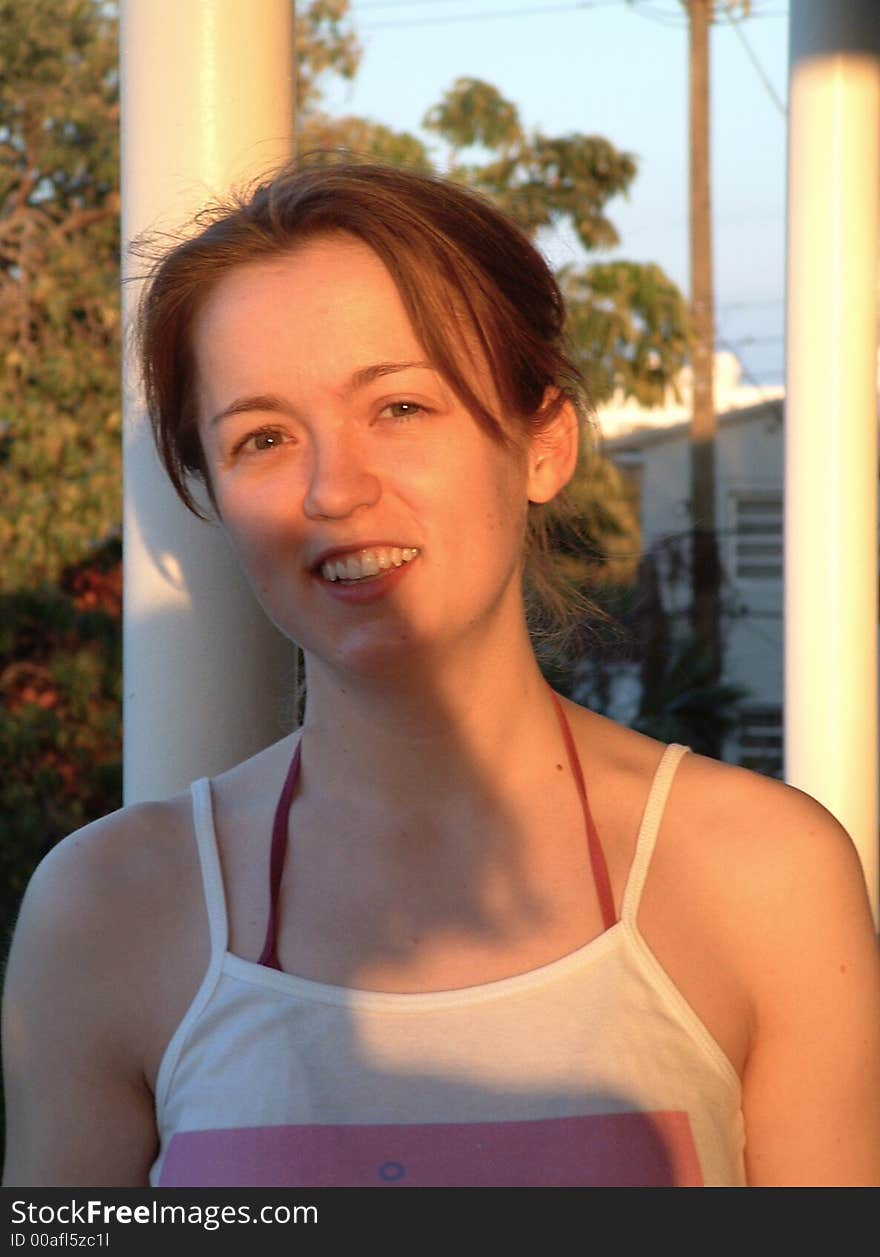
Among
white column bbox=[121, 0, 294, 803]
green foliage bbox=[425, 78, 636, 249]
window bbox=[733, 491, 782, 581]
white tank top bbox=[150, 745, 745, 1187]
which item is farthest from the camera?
window bbox=[733, 491, 782, 581]

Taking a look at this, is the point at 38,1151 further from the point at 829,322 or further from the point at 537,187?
the point at 537,187

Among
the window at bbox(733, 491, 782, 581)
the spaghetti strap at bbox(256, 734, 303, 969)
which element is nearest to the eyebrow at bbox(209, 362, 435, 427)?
the spaghetti strap at bbox(256, 734, 303, 969)

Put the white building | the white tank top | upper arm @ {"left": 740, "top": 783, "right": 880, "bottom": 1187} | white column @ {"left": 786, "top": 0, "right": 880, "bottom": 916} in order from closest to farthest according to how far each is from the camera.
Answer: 1. the white tank top
2. upper arm @ {"left": 740, "top": 783, "right": 880, "bottom": 1187}
3. white column @ {"left": 786, "top": 0, "right": 880, "bottom": 916}
4. the white building

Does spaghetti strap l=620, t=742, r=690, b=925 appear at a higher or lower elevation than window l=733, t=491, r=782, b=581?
lower

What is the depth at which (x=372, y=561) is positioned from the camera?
65.2 inches

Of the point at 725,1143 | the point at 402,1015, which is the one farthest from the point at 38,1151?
the point at 725,1143

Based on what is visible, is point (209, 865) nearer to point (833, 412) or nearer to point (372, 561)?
point (372, 561)

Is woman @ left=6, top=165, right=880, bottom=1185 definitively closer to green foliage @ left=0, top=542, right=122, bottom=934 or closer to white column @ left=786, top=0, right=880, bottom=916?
white column @ left=786, top=0, right=880, bottom=916

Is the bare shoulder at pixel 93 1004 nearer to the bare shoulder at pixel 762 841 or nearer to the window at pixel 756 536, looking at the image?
the bare shoulder at pixel 762 841

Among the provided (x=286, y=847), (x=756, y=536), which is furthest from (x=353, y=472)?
(x=756, y=536)

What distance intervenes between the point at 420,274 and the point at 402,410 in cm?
15

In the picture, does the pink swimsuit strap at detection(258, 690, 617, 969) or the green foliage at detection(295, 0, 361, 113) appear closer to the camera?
the pink swimsuit strap at detection(258, 690, 617, 969)

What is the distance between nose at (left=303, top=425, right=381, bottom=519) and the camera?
5.39 feet

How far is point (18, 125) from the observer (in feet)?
30.0
